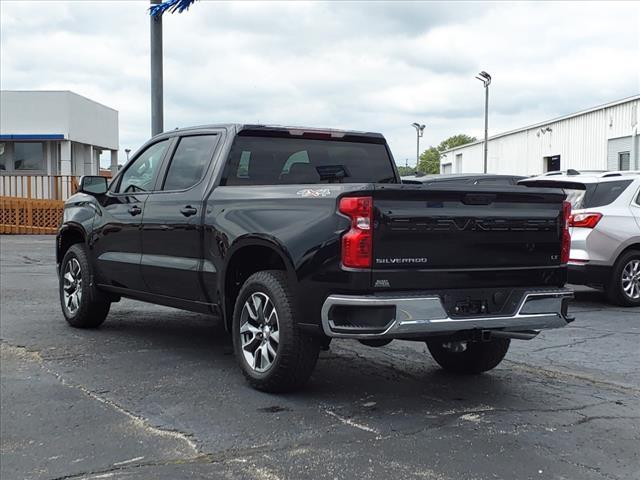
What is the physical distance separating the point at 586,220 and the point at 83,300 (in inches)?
237

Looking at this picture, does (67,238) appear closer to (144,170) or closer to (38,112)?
(144,170)

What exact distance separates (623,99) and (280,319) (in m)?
26.3

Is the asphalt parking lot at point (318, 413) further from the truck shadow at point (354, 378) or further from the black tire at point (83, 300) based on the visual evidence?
the black tire at point (83, 300)

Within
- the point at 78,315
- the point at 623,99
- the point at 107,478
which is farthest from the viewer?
the point at 623,99

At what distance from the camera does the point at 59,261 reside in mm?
8125

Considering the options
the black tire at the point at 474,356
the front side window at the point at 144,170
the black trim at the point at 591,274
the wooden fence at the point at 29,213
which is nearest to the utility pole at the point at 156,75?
the front side window at the point at 144,170

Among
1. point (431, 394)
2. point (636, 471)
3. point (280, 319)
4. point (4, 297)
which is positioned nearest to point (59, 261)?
point (4, 297)

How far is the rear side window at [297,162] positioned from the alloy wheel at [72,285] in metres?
2.51

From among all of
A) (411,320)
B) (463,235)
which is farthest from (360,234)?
(463,235)

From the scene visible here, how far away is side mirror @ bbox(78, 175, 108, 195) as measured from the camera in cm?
729

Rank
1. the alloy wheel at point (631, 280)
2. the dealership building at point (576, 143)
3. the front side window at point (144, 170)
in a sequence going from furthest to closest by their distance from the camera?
the dealership building at point (576, 143), the alloy wheel at point (631, 280), the front side window at point (144, 170)

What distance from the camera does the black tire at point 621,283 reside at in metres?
9.21

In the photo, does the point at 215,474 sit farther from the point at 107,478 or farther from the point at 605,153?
the point at 605,153

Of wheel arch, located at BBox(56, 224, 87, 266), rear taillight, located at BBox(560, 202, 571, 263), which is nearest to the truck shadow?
rear taillight, located at BBox(560, 202, 571, 263)
